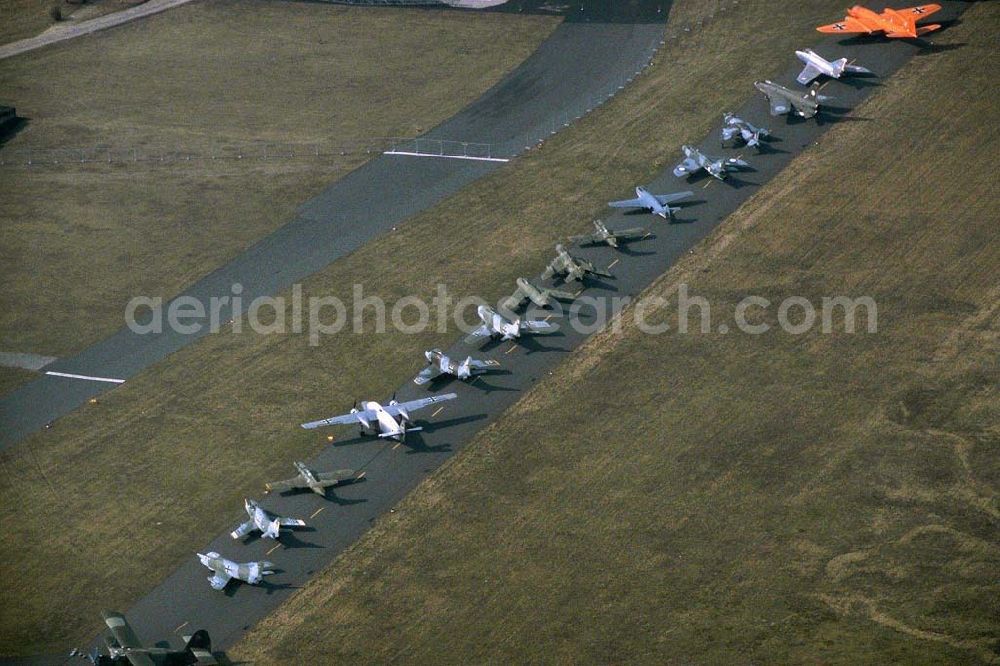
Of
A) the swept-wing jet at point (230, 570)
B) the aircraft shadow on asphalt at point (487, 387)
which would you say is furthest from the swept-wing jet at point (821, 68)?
the swept-wing jet at point (230, 570)

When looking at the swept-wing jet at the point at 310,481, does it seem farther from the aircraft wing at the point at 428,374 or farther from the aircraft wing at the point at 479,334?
the aircraft wing at the point at 479,334

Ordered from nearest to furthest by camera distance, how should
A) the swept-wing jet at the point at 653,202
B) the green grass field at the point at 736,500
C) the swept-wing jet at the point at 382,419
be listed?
the green grass field at the point at 736,500, the swept-wing jet at the point at 382,419, the swept-wing jet at the point at 653,202

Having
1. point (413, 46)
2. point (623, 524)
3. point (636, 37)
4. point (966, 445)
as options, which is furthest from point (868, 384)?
point (413, 46)

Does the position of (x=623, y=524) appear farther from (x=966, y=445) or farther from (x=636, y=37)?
(x=636, y=37)

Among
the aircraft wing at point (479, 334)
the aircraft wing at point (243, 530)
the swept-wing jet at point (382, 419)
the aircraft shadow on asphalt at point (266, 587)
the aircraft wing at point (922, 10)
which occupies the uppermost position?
the aircraft wing at point (922, 10)

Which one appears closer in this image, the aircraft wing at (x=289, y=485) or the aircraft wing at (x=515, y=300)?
the aircraft wing at (x=289, y=485)

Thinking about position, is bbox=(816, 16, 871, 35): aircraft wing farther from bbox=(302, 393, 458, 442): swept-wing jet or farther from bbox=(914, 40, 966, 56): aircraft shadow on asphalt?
bbox=(302, 393, 458, 442): swept-wing jet

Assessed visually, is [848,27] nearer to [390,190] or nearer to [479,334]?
[390,190]
